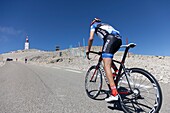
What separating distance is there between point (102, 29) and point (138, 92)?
152 centimetres

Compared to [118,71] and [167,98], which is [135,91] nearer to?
[118,71]

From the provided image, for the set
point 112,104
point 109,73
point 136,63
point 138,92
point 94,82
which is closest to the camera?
point 138,92

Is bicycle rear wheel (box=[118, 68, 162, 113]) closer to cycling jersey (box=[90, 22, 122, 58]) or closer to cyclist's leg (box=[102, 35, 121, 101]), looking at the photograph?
cyclist's leg (box=[102, 35, 121, 101])

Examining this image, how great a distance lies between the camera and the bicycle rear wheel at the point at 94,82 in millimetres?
4199

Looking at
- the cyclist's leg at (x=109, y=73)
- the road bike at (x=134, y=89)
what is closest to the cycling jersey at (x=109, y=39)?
the cyclist's leg at (x=109, y=73)

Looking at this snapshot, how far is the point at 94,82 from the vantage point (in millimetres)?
4477

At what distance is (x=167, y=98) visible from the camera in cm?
393

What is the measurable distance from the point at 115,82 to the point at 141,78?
0.55 meters

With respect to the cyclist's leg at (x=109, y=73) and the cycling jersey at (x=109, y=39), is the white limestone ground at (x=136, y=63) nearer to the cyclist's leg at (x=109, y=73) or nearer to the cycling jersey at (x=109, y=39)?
the cycling jersey at (x=109, y=39)

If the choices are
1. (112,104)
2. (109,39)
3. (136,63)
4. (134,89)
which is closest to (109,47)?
(109,39)

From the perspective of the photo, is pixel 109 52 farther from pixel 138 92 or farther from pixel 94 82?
pixel 94 82

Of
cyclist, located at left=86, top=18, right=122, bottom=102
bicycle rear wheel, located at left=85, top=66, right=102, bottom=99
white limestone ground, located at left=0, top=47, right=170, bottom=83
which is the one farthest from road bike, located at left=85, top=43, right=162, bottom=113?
white limestone ground, located at left=0, top=47, right=170, bottom=83

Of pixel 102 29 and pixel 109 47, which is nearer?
pixel 109 47

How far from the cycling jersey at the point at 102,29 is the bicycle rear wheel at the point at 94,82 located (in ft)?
3.77
